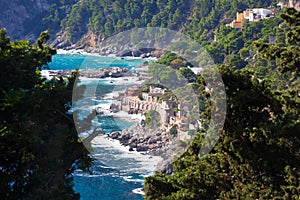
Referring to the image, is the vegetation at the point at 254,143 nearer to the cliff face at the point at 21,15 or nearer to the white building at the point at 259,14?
the white building at the point at 259,14

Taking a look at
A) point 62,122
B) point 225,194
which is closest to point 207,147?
point 225,194

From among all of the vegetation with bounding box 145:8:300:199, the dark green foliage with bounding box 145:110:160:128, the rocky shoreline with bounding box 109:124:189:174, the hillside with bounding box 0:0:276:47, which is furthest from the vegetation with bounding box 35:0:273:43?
the vegetation with bounding box 145:8:300:199

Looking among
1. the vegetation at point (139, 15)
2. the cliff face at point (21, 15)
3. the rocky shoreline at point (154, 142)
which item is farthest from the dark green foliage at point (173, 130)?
the cliff face at point (21, 15)

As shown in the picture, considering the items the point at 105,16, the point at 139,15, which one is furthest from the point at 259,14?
the point at 105,16

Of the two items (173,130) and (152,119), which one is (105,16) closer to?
(152,119)

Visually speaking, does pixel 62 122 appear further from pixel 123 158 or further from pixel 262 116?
pixel 123 158

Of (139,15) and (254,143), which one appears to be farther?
(139,15)
